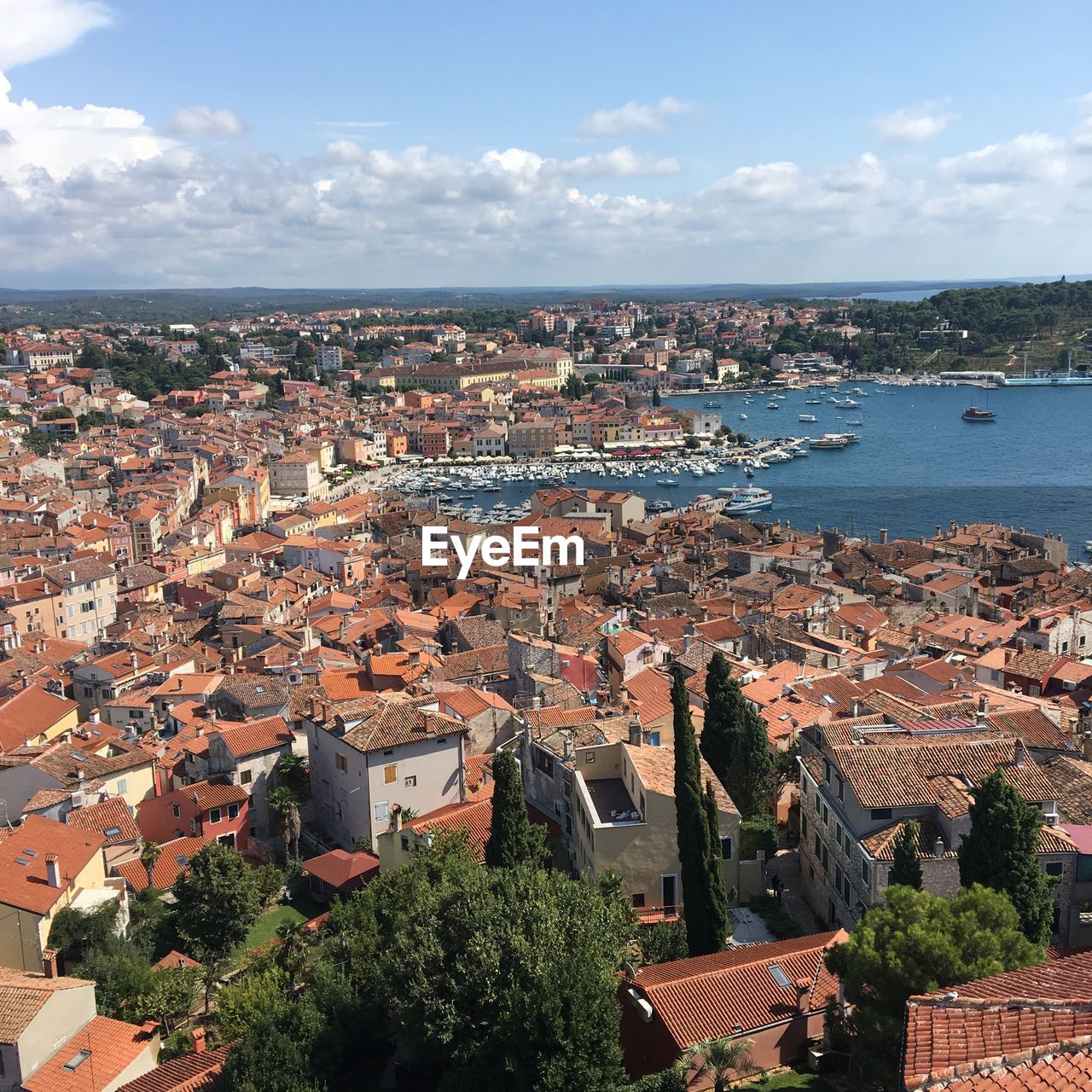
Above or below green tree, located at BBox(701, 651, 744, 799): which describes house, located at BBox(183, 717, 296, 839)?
below

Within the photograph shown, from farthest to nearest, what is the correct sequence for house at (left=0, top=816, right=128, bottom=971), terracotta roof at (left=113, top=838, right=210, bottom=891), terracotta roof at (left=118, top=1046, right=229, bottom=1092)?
terracotta roof at (left=113, top=838, right=210, bottom=891) < house at (left=0, top=816, right=128, bottom=971) < terracotta roof at (left=118, top=1046, right=229, bottom=1092)

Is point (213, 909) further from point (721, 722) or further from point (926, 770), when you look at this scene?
point (926, 770)

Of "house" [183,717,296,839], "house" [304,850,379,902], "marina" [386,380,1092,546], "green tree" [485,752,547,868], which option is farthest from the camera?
"marina" [386,380,1092,546]

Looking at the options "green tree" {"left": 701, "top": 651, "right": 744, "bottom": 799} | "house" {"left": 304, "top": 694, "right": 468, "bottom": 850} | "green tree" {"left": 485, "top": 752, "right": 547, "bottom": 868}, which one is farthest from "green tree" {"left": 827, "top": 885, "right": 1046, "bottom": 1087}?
"house" {"left": 304, "top": 694, "right": 468, "bottom": 850}

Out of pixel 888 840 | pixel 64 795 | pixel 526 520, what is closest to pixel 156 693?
pixel 64 795

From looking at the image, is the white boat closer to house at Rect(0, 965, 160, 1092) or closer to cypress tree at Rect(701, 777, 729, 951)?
cypress tree at Rect(701, 777, 729, 951)

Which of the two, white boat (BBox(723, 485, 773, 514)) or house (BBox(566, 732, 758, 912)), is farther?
white boat (BBox(723, 485, 773, 514))
